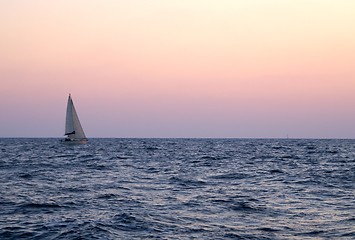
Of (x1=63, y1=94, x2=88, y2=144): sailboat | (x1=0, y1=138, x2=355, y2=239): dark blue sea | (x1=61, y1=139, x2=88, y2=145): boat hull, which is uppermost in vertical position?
(x1=63, y1=94, x2=88, y2=144): sailboat

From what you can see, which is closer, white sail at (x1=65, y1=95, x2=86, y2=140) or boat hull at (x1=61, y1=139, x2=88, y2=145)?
boat hull at (x1=61, y1=139, x2=88, y2=145)

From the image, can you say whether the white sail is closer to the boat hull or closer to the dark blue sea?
the boat hull

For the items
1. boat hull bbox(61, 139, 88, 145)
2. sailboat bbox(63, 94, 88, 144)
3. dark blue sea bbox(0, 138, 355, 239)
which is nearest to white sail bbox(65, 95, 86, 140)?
sailboat bbox(63, 94, 88, 144)

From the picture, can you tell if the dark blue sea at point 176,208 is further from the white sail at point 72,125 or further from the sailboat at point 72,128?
the white sail at point 72,125

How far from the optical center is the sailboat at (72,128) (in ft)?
354

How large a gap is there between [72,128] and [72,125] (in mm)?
856

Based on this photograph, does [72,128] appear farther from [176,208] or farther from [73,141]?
[176,208]

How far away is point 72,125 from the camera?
109 meters

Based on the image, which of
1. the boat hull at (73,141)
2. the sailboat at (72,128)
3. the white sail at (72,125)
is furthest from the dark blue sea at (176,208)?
the white sail at (72,125)

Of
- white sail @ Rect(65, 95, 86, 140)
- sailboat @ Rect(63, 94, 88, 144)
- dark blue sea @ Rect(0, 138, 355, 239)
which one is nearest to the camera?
dark blue sea @ Rect(0, 138, 355, 239)

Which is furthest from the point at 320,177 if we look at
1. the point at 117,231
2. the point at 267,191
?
the point at 117,231

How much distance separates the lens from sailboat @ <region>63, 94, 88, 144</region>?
10775 centimetres

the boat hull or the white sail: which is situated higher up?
the white sail

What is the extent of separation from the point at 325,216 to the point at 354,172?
20.7m
